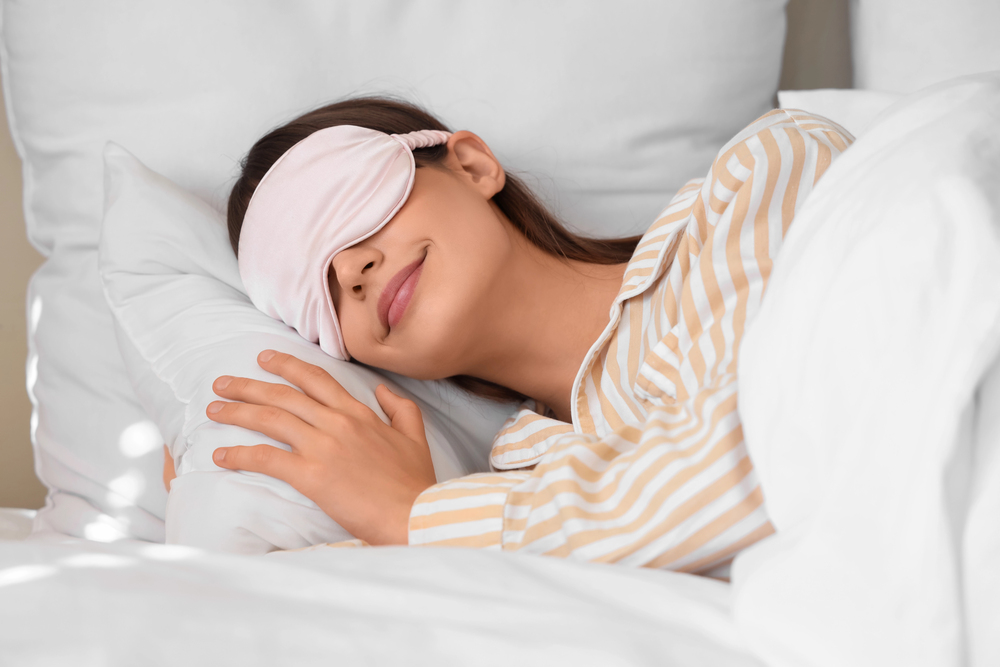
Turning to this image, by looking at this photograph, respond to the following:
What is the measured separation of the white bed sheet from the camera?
406 millimetres

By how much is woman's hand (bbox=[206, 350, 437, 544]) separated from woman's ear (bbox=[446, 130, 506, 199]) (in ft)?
1.18

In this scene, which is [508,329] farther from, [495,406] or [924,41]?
[924,41]

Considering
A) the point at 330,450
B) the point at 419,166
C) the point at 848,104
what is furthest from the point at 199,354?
the point at 848,104

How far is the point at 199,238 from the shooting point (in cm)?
102

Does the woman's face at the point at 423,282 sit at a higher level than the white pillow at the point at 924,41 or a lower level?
lower

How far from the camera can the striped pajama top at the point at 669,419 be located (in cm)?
58

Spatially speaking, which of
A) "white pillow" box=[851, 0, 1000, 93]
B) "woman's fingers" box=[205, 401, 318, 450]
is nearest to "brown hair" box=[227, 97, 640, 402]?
"woman's fingers" box=[205, 401, 318, 450]

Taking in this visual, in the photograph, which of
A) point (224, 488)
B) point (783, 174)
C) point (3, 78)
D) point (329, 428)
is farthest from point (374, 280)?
point (3, 78)

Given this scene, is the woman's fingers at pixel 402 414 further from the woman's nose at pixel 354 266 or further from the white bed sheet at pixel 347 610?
the white bed sheet at pixel 347 610

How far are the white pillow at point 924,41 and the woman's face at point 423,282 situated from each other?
717 mm

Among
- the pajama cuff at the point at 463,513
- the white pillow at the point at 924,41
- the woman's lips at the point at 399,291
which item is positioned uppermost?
the white pillow at the point at 924,41

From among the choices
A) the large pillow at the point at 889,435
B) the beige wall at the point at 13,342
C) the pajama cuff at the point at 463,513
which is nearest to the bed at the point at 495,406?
the large pillow at the point at 889,435

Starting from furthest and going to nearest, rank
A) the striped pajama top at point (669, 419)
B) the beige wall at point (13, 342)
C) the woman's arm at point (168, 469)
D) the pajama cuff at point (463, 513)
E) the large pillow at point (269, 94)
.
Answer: the beige wall at point (13, 342) < the large pillow at point (269, 94) < the woman's arm at point (168, 469) < the pajama cuff at point (463, 513) < the striped pajama top at point (669, 419)

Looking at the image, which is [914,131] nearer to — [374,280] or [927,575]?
[927,575]
